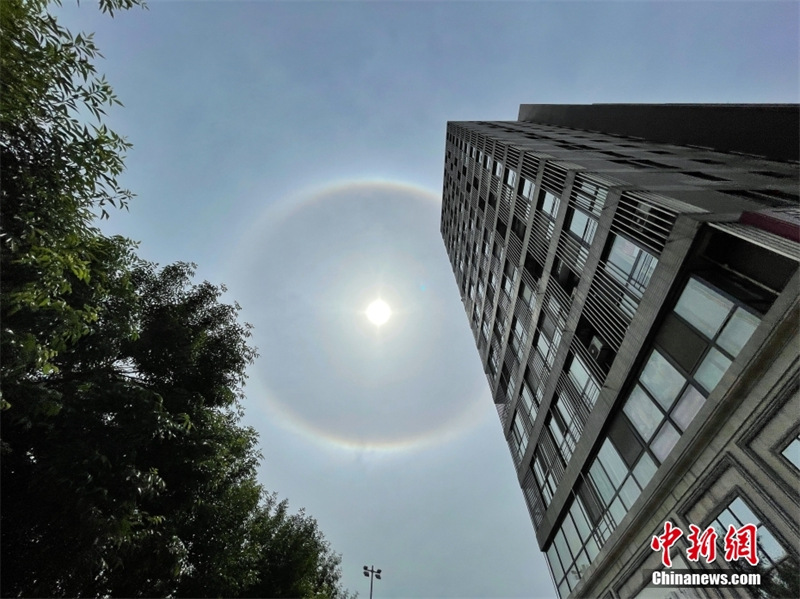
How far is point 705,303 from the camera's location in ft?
30.1

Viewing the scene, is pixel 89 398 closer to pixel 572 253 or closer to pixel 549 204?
pixel 572 253

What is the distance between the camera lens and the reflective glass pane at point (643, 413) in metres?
11.1

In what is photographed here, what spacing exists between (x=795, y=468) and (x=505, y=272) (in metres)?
17.9

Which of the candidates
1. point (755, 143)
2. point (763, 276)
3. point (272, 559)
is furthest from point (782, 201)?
point (272, 559)

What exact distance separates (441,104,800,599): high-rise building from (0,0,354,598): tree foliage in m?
13.2

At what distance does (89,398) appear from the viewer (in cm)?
910

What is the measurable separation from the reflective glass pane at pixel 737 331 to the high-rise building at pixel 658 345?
0.04 metres

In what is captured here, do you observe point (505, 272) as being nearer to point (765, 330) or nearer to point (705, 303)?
point (705, 303)

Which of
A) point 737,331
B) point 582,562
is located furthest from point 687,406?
point 582,562

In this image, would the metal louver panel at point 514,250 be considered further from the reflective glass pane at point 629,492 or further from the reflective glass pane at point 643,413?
the reflective glass pane at point 629,492

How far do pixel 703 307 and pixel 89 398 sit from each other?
649 inches

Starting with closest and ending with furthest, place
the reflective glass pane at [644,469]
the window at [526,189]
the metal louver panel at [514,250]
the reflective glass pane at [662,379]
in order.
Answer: the reflective glass pane at [662,379] → the reflective glass pane at [644,469] → the window at [526,189] → the metal louver panel at [514,250]

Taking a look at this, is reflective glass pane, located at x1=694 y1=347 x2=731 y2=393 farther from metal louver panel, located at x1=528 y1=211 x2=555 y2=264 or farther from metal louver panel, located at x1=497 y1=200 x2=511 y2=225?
metal louver panel, located at x1=497 y1=200 x2=511 y2=225

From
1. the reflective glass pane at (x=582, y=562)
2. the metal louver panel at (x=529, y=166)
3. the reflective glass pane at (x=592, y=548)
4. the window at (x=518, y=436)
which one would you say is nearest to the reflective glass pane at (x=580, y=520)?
the reflective glass pane at (x=592, y=548)
